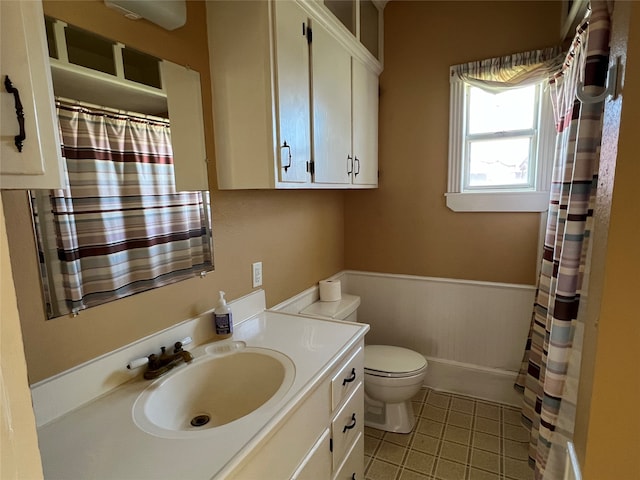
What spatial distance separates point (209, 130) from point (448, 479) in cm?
200

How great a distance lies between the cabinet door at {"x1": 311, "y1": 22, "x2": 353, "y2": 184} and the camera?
1.58m

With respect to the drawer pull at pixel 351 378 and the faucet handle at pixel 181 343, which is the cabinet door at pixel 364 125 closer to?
the drawer pull at pixel 351 378

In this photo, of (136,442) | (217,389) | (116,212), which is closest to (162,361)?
(217,389)

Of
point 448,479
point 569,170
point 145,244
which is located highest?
point 569,170

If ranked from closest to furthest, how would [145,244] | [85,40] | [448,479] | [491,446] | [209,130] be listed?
[85,40] < [145,244] < [209,130] < [448,479] < [491,446]

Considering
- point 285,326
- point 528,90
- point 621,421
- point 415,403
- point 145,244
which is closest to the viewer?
point 621,421

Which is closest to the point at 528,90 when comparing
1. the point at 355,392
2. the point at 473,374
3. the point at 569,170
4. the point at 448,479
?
the point at 569,170

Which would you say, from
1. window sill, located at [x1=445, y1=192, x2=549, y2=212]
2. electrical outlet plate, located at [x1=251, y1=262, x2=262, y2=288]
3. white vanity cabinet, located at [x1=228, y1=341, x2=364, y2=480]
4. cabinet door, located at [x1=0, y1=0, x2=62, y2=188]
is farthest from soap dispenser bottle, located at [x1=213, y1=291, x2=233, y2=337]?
window sill, located at [x1=445, y1=192, x2=549, y2=212]

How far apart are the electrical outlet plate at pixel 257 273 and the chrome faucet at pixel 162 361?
513 mm

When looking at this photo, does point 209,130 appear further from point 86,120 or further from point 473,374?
point 473,374

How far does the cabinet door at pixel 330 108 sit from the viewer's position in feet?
5.17

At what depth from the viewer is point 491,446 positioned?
1968 millimetres

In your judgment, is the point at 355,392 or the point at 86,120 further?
the point at 355,392

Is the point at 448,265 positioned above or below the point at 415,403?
above
